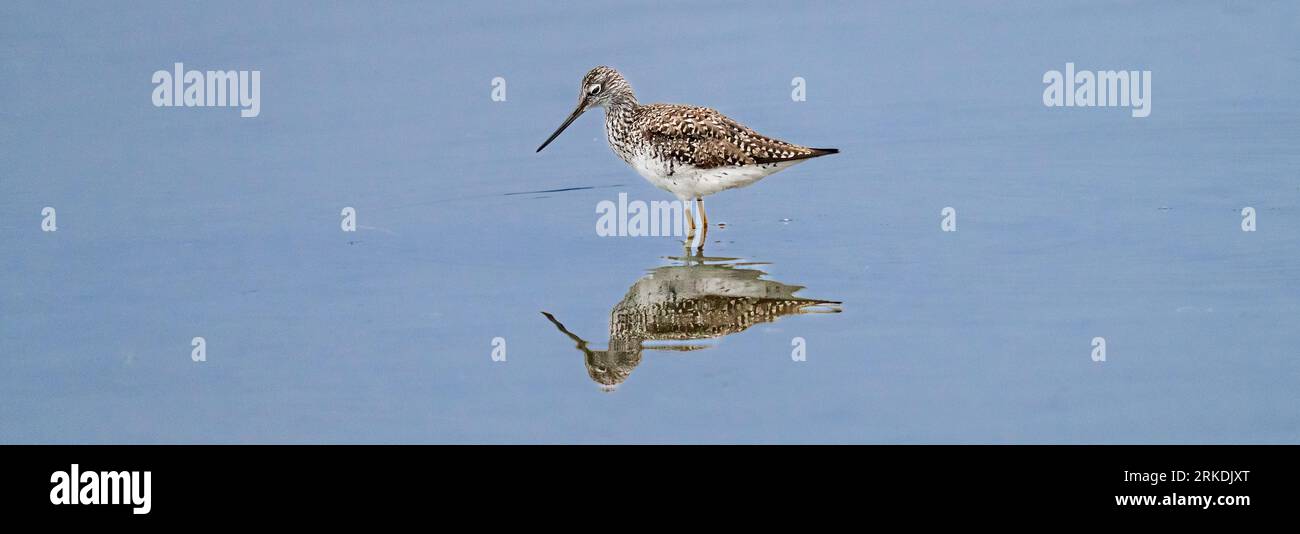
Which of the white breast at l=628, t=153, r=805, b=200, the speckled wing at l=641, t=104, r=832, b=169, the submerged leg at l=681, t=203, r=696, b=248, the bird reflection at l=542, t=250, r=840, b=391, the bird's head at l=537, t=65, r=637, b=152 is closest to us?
the bird reflection at l=542, t=250, r=840, b=391

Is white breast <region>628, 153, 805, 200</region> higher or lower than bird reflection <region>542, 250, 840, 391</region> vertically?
higher

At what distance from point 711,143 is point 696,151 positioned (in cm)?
15

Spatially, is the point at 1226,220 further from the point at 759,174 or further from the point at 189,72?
the point at 189,72

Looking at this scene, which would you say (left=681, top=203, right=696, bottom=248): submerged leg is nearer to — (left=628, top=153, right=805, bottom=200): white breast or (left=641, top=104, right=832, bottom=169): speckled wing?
(left=628, top=153, right=805, bottom=200): white breast

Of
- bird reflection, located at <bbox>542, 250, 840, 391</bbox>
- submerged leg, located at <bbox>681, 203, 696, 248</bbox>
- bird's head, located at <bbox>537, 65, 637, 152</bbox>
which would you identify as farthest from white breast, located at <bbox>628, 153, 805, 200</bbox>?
bird reflection, located at <bbox>542, 250, 840, 391</bbox>

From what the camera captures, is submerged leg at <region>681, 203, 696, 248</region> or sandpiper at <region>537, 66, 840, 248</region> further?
submerged leg at <region>681, 203, 696, 248</region>

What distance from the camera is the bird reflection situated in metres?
11.3

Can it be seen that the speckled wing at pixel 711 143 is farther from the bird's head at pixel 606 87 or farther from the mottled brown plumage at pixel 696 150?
the bird's head at pixel 606 87

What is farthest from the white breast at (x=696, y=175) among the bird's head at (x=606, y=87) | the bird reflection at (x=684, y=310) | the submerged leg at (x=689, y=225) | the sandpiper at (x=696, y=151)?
the bird reflection at (x=684, y=310)

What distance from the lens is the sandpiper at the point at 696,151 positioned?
14180mm

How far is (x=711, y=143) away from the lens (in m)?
14.2

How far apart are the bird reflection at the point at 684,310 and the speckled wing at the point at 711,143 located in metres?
1.18

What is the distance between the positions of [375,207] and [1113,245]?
705 centimetres

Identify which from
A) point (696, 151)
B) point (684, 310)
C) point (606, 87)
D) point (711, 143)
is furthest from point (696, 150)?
point (684, 310)
